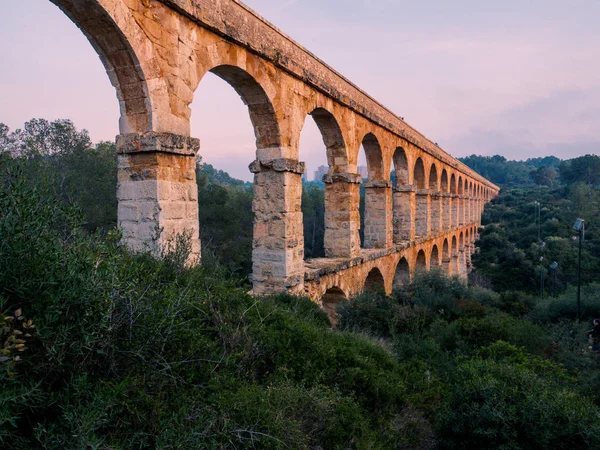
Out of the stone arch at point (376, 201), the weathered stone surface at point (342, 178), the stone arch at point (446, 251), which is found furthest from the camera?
the stone arch at point (446, 251)

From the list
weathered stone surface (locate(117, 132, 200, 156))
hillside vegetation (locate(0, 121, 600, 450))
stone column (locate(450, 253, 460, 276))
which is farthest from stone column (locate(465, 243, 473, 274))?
weathered stone surface (locate(117, 132, 200, 156))

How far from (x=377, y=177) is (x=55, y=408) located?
9661 millimetres

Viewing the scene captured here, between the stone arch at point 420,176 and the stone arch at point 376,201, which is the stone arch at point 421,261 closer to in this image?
the stone arch at point 420,176

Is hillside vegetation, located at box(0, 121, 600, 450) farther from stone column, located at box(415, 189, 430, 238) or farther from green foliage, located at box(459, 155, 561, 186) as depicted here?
green foliage, located at box(459, 155, 561, 186)

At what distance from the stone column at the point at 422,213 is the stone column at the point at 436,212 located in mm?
1577

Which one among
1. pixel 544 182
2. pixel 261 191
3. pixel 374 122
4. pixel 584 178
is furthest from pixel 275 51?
pixel 544 182

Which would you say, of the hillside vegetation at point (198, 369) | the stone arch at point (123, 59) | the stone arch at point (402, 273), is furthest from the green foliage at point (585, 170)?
the stone arch at point (123, 59)

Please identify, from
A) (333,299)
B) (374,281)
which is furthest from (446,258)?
(333,299)

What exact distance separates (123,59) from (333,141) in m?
5.18

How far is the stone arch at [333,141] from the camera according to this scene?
819cm

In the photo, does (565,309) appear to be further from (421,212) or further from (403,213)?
(421,212)

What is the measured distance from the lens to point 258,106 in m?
6.14

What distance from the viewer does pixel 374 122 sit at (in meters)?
10.0

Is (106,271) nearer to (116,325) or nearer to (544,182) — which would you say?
(116,325)
